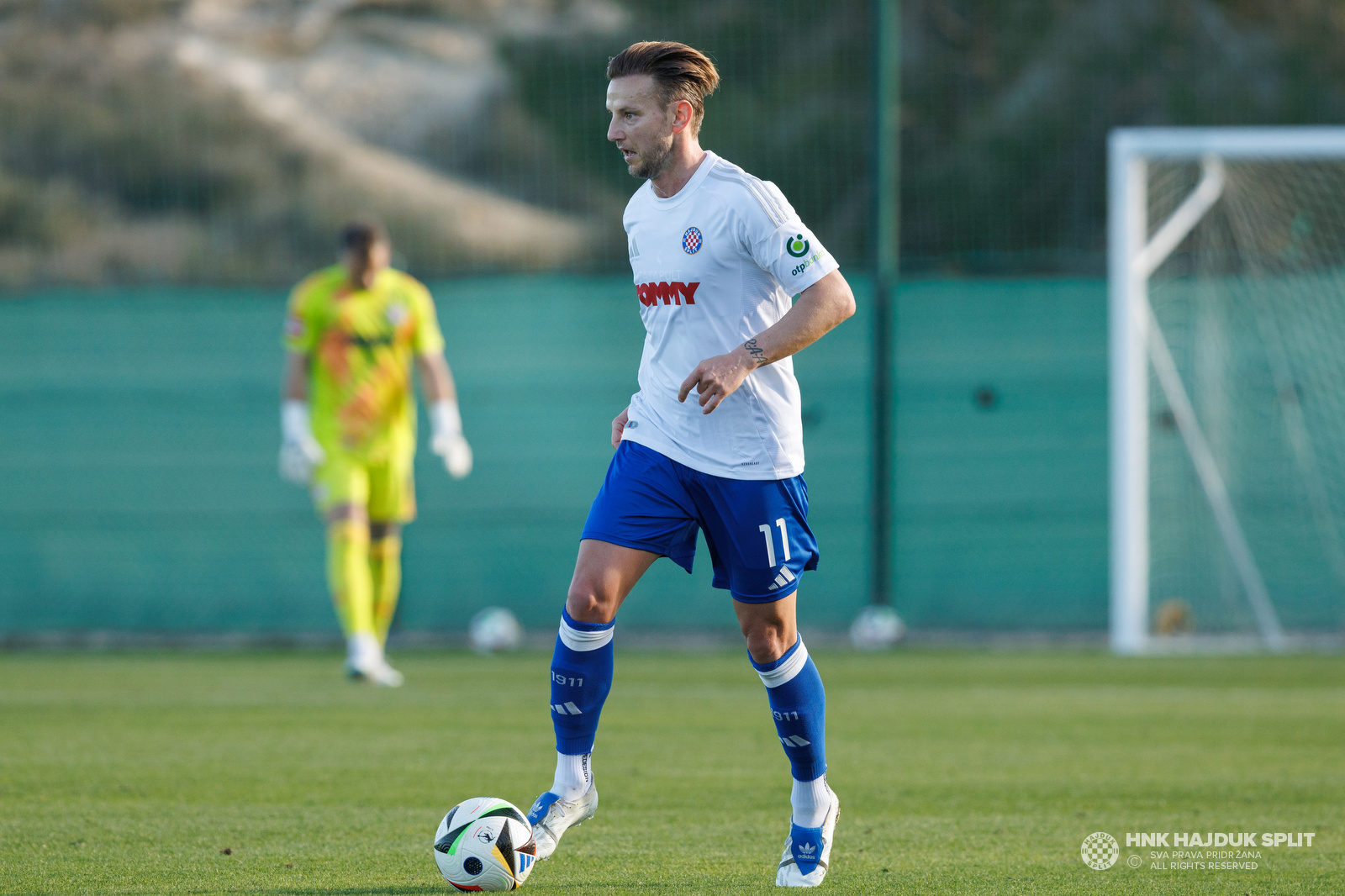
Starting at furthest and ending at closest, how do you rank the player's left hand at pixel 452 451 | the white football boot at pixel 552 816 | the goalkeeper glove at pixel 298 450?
1. the player's left hand at pixel 452 451
2. the goalkeeper glove at pixel 298 450
3. the white football boot at pixel 552 816

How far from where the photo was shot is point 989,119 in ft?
62.8

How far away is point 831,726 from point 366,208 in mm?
18940

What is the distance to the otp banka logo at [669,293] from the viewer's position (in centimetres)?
412

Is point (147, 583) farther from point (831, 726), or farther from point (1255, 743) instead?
point (1255, 743)

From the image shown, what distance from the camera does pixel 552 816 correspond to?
4.06 metres

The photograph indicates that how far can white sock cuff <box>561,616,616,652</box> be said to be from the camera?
4078 mm

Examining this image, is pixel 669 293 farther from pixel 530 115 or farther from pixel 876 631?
pixel 530 115

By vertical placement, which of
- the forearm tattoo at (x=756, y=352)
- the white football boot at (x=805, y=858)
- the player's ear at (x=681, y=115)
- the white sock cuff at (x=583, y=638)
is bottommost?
the white football boot at (x=805, y=858)

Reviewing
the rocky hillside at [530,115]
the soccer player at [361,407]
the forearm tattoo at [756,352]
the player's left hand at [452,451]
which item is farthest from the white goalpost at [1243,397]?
the forearm tattoo at [756,352]

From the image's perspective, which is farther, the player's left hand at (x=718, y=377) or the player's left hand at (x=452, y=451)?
the player's left hand at (x=452, y=451)

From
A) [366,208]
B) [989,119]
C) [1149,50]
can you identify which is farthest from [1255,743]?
[366,208]

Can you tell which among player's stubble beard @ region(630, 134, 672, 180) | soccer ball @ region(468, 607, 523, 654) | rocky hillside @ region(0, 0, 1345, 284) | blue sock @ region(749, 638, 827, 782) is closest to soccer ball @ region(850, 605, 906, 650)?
soccer ball @ region(468, 607, 523, 654)

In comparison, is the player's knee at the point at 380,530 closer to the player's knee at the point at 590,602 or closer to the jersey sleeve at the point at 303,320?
the jersey sleeve at the point at 303,320

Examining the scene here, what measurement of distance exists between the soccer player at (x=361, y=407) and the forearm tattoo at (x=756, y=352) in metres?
4.79
